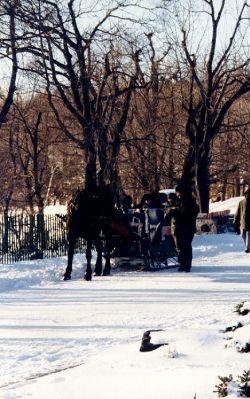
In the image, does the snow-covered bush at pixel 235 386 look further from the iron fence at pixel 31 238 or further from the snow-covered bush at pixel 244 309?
the iron fence at pixel 31 238

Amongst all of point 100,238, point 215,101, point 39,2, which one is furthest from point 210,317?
point 215,101

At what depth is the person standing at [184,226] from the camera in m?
17.0

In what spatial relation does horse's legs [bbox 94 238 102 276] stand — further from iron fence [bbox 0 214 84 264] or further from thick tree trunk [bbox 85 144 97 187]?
thick tree trunk [bbox 85 144 97 187]

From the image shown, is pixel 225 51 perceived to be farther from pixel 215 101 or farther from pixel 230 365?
pixel 230 365

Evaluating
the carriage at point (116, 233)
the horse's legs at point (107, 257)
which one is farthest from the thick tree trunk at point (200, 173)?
the horse's legs at point (107, 257)

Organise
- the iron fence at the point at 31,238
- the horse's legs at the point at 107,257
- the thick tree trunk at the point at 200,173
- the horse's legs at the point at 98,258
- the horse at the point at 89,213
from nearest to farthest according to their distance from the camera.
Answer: the horse at the point at 89,213 → the horse's legs at the point at 98,258 → the horse's legs at the point at 107,257 → the iron fence at the point at 31,238 → the thick tree trunk at the point at 200,173

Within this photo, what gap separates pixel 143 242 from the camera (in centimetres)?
1748

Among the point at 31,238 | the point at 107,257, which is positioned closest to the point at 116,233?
the point at 107,257

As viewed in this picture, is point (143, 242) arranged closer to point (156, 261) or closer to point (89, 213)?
point (156, 261)

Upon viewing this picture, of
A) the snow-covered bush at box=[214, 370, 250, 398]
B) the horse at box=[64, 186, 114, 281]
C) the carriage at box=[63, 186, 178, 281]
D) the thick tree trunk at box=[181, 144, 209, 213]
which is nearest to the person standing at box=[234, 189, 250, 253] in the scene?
the carriage at box=[63, 186, 178, 281]

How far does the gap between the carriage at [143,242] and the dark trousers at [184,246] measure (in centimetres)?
86

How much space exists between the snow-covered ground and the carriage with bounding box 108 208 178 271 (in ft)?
2.00

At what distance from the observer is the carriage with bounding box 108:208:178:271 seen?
17531 millimetres

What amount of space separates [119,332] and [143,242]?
7.85 meters
